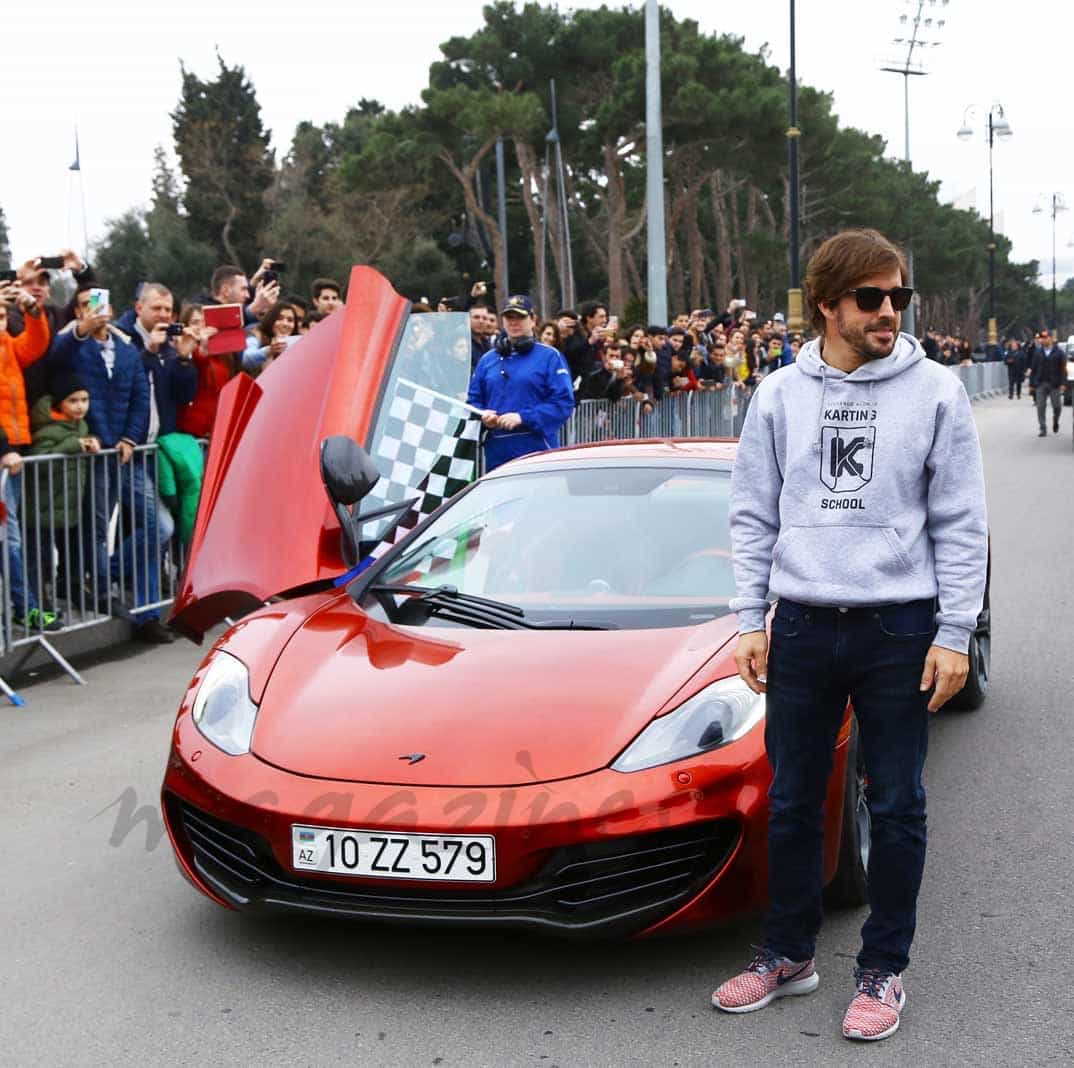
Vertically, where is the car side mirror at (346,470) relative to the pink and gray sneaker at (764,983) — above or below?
above

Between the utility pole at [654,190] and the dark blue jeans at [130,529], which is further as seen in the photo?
the utility pole at [654,190]

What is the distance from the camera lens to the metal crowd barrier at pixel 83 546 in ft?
24.8

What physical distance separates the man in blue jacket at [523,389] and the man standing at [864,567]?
20.8ft

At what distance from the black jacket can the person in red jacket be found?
765 inches

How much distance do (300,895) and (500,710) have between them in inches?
25.0

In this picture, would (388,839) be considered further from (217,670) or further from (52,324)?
(52,324)

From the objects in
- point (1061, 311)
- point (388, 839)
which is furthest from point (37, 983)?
point (1061, 311)

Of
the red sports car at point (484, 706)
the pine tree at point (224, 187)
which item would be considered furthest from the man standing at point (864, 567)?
the pine tree at point (224, 187)

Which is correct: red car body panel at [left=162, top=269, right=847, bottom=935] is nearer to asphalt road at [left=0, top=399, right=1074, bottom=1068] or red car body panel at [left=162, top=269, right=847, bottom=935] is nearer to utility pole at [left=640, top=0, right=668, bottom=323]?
asphalt road at [left=0, top=399, right=1074, bottom=1068]

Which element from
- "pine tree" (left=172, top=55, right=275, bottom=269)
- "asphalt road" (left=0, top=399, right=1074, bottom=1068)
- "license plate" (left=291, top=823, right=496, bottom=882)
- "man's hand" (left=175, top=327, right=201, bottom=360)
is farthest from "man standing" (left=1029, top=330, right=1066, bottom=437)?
"pine tree" (left=172, top=55, right=275, bottom=269)

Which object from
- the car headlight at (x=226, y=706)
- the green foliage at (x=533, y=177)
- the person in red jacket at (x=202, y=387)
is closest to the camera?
the car headlight at (x=226, y=706)

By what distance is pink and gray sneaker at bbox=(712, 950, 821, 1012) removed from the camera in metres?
3.35

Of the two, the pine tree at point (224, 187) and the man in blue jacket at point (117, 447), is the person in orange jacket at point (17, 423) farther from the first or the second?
the pine tree at point (224, 187)

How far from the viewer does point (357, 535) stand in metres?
5.31
